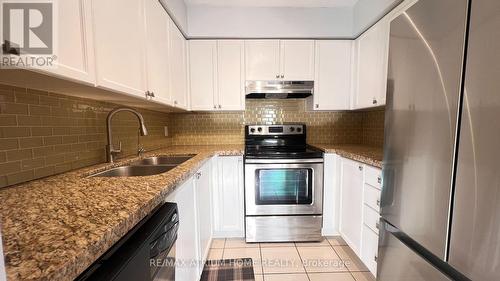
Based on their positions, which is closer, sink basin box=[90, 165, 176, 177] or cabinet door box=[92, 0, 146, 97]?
cabinet door box=[92, 0, 146, 97]

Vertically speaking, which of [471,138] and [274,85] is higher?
[274,85]

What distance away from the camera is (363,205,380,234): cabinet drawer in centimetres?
152

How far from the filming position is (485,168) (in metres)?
0.70

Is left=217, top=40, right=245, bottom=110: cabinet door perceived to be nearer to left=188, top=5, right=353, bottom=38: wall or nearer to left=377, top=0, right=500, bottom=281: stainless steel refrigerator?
left=188, top=5, right=353, bottom=38: wall

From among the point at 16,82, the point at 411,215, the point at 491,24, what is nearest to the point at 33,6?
the point at 16,82

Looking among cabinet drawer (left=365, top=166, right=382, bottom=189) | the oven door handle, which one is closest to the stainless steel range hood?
the oven door handle

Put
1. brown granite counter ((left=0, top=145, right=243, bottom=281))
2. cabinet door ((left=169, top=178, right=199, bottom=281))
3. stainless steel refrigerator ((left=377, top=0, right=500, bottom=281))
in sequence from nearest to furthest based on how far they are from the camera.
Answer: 1. brown granite counter ((left=0, top=145, right=243, bottom=281))
2. stainless steel refrigerator ((left=377, top=0, right=500, bottom=281))
3. cabinet door ((left=169, top=178, right=199, bottom=281))

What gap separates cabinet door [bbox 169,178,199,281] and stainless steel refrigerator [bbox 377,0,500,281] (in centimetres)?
112

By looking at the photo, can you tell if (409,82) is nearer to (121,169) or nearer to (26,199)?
(26,199)

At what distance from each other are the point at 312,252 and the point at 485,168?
5.44 ft

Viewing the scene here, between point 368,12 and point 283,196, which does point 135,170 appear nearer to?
point 283,196

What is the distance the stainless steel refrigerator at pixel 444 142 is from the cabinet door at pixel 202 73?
1753 millimetres

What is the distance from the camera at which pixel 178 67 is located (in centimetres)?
210

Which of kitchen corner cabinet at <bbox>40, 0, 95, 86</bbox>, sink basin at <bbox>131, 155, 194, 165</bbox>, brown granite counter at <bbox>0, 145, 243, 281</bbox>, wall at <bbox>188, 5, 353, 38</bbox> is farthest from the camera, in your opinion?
wall at <bbox>188, 5, 353, 38</bbox>
